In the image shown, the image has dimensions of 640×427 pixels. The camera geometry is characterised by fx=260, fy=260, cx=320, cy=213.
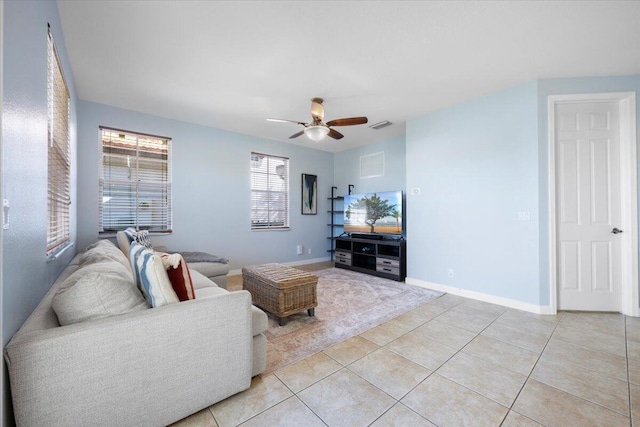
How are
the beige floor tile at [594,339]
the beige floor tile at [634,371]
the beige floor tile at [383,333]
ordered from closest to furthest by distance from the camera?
the beige floor tile at [634,371]
the beige floor tile at [594,339]
the beige floor tile at [383,333]

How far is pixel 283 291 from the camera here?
2521 mm

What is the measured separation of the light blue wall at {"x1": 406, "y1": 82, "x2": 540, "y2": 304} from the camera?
2.96 metres

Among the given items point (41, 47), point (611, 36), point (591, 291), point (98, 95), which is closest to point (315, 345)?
point (41, 47)

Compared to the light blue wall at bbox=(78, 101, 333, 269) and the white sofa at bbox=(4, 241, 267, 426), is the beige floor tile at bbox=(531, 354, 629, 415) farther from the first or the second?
the light blue wall at bbox=(78, 101, 333, 269)

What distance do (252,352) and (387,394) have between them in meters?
0.87

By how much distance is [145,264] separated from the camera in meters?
1.41

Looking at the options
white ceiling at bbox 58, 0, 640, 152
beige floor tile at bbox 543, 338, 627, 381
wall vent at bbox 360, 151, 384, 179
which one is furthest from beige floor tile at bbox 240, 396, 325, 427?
wall vent at bbox 360, 151, 384, 179

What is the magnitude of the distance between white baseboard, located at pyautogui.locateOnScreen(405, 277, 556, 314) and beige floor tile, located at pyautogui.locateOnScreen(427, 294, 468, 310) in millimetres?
112

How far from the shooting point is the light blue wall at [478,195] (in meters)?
2.96

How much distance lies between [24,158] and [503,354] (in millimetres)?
3203

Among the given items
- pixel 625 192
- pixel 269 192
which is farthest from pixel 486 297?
pixel 269 192

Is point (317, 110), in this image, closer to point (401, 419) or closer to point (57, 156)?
point (57, 156)

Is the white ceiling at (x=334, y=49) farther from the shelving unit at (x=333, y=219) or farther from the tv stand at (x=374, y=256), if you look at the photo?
the shelving unit at (x=333, y=219)

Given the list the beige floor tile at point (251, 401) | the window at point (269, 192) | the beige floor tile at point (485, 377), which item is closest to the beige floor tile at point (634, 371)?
the beige floor tile at point (485, 377)
